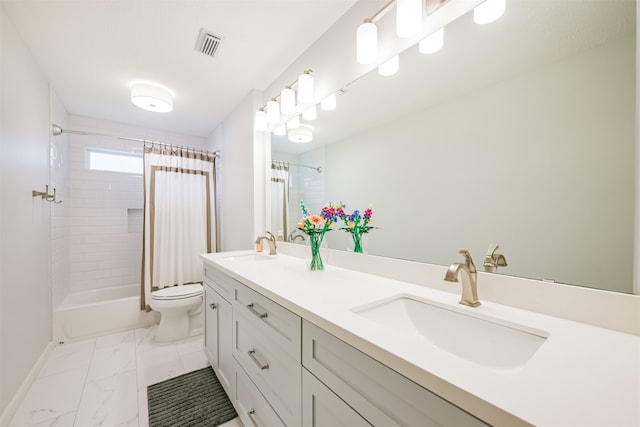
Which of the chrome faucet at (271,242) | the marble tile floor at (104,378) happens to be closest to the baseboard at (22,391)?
the marble tile floor at (104,378)

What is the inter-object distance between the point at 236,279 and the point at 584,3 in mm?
1636

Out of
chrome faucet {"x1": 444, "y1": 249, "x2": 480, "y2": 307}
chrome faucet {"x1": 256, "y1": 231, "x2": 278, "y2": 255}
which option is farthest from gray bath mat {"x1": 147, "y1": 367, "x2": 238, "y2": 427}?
chrome faucet {"x1": 444, "y1": 249, "x2": 480, "y2": 307}

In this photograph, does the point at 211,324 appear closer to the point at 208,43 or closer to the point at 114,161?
the point at 208,43

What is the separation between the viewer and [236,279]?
127cm

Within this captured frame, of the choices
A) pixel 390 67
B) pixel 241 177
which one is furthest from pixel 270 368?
pixel 241 177

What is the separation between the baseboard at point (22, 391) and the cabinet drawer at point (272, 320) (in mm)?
1412

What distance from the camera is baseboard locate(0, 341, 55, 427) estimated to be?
1331 millimetres

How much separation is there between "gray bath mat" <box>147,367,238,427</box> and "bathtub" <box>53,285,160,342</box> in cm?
114

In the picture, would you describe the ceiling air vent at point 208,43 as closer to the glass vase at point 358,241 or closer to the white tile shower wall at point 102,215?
the glass vase at point 358,241

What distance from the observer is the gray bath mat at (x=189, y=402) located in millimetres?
1376

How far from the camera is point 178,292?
7.73 ft

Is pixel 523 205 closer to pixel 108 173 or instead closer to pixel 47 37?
pixel 47 37

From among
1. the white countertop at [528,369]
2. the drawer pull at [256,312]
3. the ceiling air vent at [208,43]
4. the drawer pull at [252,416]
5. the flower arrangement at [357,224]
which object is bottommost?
the drawer pull at [252,416]

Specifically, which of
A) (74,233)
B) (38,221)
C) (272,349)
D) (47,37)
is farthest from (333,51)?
(74,233)
